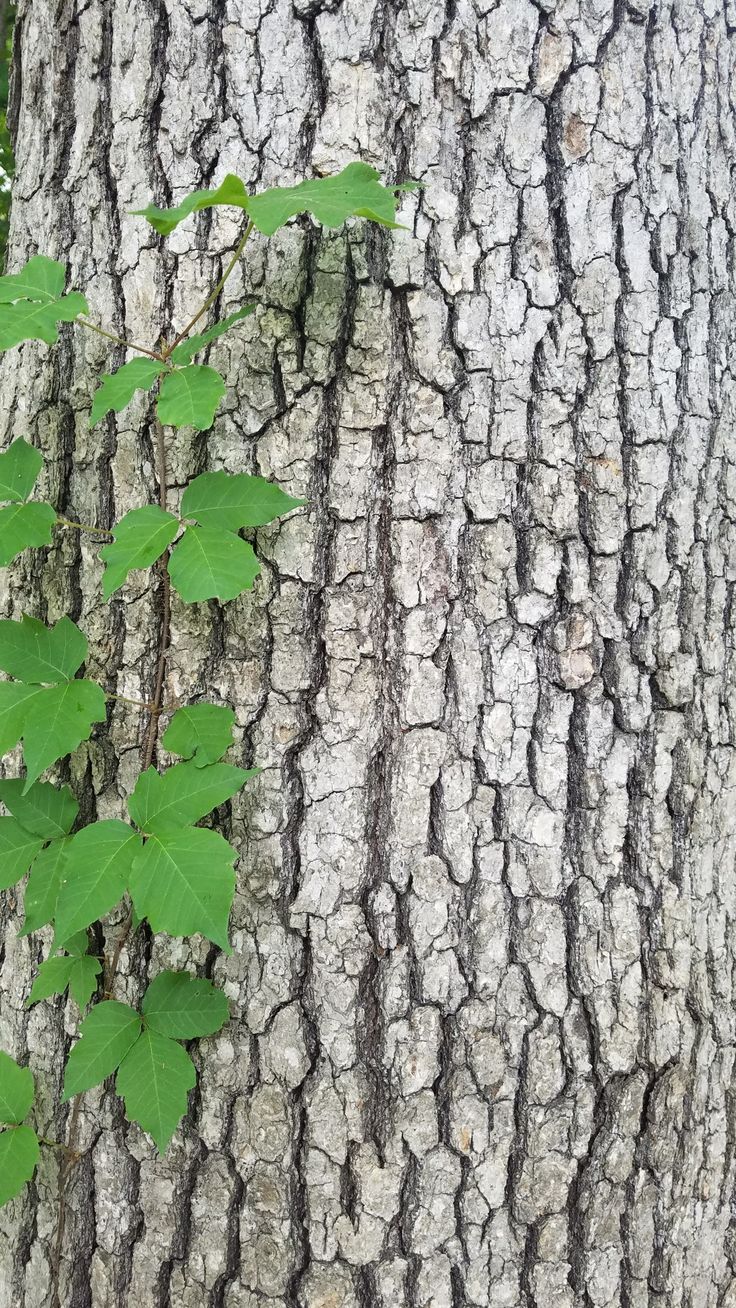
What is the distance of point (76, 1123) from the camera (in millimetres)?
1443

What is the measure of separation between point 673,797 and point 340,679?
0.56 m

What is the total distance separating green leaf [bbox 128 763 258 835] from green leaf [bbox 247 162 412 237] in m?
0.71

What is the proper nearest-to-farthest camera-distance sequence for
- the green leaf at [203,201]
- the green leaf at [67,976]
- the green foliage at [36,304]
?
the green leaf at [203,201], the green foliage at [36,304], the green leaf at [67,976]

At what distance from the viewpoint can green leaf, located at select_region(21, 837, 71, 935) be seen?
133 centimetres

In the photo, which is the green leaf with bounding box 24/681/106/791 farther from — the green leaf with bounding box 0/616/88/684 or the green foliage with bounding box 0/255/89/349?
the green foliage with bounding box 0/255/89/349

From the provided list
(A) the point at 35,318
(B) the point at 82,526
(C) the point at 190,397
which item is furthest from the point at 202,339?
(B) the point at 82,526

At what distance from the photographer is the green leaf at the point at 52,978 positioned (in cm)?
141

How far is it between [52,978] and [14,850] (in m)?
0.22

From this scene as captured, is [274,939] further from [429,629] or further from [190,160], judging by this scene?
[190,160]

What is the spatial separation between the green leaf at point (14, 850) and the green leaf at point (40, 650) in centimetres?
24

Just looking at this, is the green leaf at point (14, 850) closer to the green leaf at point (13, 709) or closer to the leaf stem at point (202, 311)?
the green leaf at point (13, 709)

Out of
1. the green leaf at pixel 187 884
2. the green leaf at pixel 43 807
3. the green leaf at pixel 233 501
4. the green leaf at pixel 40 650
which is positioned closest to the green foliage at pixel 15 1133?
the green leaf at pixel 43 807

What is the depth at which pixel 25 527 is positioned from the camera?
1.32 metres

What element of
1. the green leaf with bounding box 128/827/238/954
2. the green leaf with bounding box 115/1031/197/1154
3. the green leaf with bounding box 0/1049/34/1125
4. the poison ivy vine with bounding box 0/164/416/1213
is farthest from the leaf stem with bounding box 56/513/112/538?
the green leaf with bounding box 0/1049/34/1125
